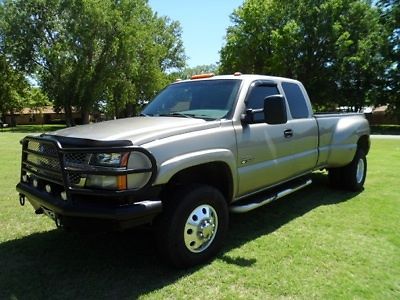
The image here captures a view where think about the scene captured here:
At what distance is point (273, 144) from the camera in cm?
547

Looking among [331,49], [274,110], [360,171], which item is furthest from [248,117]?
[331,49]

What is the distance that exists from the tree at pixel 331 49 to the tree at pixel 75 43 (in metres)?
15.1

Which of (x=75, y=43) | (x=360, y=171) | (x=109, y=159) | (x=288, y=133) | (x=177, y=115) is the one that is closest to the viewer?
(x=109, y=159)

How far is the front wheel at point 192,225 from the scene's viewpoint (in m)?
4.05

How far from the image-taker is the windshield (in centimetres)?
508

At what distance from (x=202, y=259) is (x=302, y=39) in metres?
38.3

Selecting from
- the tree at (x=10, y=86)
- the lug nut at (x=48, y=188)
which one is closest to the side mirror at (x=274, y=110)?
the lug nut at (x=48, y=188)

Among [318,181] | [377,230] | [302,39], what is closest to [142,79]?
[302,39]

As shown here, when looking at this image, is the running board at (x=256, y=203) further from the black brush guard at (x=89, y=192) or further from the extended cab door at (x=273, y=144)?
the black brush guard at (x=89, y=192)

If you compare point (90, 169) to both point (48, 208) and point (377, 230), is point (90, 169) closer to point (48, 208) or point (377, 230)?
point (48, 208)

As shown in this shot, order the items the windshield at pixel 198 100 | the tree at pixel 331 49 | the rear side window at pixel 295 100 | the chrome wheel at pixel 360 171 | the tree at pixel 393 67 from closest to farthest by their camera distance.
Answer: the windshield at pixel 198 100 → the rear side window at pixel 295 100 → the chrome wheel at pixel 360 171 → the tree at pixel 393 67 → the tree at pixel 331 49

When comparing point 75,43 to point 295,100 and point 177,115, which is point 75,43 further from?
point 177,115

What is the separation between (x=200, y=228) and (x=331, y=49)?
37544 mm

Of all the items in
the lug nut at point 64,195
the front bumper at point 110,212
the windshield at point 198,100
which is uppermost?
the windshield at point 198,100
